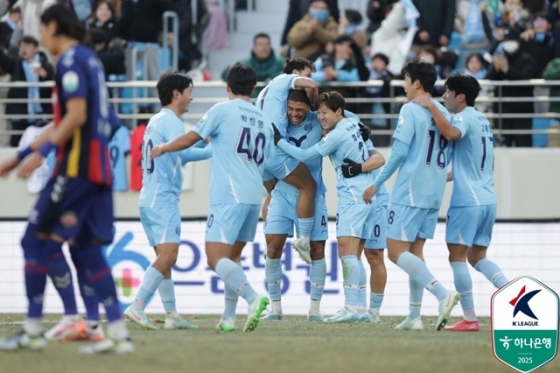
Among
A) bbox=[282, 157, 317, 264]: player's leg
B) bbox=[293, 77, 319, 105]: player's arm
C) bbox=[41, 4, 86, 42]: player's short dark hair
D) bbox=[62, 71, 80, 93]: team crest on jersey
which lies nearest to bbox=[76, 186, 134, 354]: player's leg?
bbox=[62, 71, 80, 93]: team crest on jersey

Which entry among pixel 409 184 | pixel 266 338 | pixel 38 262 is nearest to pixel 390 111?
pixel 409 184

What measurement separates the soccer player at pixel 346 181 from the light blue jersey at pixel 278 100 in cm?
30

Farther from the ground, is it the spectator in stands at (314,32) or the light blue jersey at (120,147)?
the spectator in stands at (314,32)

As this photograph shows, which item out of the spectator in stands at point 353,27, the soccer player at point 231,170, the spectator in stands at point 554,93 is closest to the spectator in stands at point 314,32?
the spectator in stands at point 353,27

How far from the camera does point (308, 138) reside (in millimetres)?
13297

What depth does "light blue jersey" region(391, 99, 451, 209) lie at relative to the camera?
38.7 feet

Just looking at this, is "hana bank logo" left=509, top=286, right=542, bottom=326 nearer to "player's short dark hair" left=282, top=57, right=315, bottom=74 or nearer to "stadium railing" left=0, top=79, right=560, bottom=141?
"player's short dark hair" left=282, top=57, right=315, bottom=74

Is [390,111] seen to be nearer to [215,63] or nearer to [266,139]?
[215,63]

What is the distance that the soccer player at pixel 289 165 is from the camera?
13016mm

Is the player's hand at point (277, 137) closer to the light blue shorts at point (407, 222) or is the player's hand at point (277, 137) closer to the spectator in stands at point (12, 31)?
the light blue shorts at point (407, 222)

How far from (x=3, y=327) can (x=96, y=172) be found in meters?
4.28

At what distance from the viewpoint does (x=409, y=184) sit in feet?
38.8

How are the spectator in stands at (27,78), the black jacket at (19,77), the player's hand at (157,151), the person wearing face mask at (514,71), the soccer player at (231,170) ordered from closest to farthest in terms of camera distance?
1. the player's hand at (157,151)
2. the soccer player at (231,170)
3. the person wearing face mask at (514,71)
4. the spectator in stands at (27,78)
5. the black jacket at (19,77)

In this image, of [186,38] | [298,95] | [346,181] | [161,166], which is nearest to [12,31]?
[186,38]
